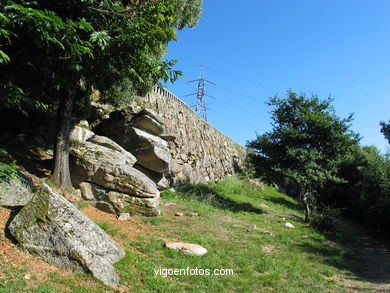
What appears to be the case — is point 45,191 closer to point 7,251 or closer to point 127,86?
point 7,251

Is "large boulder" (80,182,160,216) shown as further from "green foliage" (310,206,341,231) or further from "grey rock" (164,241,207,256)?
"green foliage" (310,206,341,231)

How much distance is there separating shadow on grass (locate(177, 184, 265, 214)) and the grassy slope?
1472 millimetres

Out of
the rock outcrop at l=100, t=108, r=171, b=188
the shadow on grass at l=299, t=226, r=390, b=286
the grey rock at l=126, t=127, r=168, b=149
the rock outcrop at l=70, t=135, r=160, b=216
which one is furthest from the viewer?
the grey rock at l=126, t=127, r=168, b=149

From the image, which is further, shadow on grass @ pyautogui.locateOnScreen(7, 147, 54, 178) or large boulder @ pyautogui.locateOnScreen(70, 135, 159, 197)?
large boulder @ pyautogui.locateOnScreen(70, 135, 159, 197)

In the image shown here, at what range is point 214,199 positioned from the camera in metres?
14.0

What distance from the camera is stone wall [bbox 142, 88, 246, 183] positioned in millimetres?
15777

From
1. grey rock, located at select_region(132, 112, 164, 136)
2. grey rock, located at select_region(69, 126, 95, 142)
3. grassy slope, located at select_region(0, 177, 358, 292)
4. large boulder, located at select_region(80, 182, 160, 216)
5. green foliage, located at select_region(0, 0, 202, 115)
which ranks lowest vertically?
grassy slope, located at select_region(0, 177, 358, 292)

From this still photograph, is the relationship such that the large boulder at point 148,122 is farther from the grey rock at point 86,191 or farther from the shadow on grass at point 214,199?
the grey rock at point 86,191

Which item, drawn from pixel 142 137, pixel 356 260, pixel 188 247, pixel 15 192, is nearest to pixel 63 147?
pixel 15 192

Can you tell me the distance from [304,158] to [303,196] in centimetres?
206

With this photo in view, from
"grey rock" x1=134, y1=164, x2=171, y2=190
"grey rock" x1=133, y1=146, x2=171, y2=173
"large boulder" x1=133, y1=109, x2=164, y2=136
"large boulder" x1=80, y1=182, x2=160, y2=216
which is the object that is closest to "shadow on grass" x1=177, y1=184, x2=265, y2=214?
"grey rock" x1=134, y1=164, x2=171, y2=190

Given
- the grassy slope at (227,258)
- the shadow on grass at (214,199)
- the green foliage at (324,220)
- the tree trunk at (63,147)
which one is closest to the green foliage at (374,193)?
→ the green foliage at (324,220)

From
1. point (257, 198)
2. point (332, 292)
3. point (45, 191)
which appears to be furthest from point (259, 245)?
point (257, 198)

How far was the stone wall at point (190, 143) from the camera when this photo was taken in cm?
1578
